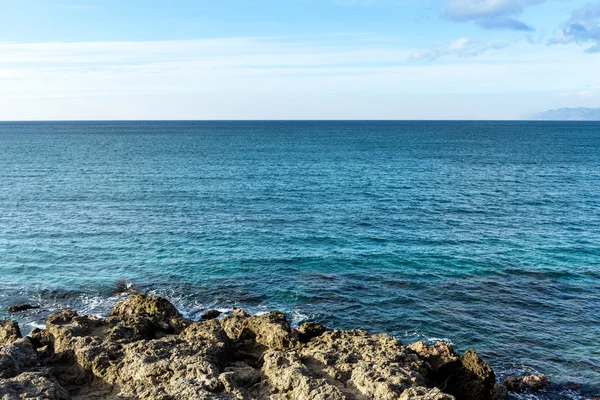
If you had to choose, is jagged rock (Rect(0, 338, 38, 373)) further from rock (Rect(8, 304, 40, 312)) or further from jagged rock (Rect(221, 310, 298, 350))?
rock (Rect(8, 304, 40, 312))

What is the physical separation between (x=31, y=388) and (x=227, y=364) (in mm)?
7912

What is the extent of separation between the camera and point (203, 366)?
20.4m

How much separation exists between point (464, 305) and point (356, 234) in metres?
19.4

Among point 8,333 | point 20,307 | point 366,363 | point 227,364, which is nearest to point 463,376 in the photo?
point 366,363

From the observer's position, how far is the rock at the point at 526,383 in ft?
85.8

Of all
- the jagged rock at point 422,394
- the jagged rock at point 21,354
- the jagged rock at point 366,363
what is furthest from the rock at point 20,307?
the jagged rock at point 422,394

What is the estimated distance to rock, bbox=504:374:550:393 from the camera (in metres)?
26.1

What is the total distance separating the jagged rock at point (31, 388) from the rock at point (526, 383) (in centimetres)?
2159

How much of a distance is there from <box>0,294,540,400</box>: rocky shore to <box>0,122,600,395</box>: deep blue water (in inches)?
284

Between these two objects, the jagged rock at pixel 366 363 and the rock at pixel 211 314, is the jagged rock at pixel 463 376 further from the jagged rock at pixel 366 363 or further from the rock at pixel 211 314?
the rock at pixel 211 314

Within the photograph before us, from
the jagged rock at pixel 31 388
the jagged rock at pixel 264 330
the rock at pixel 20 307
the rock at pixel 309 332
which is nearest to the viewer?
the jagged rock at pixel 31 388

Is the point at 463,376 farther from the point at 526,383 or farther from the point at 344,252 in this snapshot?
the point at 344,252

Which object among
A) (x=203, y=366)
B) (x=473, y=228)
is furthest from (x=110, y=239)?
(x=473, y=228)

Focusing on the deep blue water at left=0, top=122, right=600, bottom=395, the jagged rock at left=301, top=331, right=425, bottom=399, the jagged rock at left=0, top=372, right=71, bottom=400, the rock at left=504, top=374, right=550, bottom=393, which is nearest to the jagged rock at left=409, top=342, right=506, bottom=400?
the jagged rock at left=301, top=331, right=425, bottom=399
